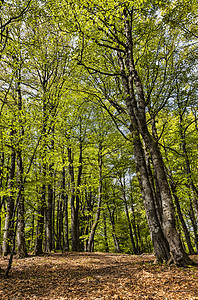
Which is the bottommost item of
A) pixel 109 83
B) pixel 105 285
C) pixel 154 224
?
pixel 105 285

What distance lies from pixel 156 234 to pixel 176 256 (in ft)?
2.97

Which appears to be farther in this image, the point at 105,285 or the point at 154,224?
the point at 154,224

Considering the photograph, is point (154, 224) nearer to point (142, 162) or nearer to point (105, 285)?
point (142, 162)

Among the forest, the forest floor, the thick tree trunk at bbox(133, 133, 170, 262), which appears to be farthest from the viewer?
the forest

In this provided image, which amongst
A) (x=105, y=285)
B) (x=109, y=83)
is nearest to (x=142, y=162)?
(x=105, y=285)

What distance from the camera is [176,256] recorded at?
5145 mm

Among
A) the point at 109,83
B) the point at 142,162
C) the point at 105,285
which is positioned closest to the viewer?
the point at 105,285

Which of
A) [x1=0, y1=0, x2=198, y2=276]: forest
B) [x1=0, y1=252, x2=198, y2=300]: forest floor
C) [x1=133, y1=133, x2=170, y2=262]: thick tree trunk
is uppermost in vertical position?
[x1=0, y1=0, x2=198, y2=276]: forest

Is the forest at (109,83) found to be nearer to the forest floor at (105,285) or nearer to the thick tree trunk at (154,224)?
the thick tree trunk at (154,224)

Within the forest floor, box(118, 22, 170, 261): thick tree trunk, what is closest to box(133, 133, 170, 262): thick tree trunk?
box(118, 22, 170, 261): thick tree trunk

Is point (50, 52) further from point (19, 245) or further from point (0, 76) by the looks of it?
point (19, 245)

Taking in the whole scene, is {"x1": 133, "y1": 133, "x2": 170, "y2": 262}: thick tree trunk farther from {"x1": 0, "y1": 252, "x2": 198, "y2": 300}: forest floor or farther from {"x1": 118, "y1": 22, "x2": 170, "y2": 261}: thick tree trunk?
{"x1": 0, "y1": 252, "x2": 198, "y2": 300}: forest floor

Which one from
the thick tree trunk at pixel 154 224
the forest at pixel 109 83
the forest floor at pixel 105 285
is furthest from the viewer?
the forest at pixel 109 83

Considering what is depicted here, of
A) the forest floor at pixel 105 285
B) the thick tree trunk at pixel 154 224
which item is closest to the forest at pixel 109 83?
the thick tree trunk at pixel 154 224
